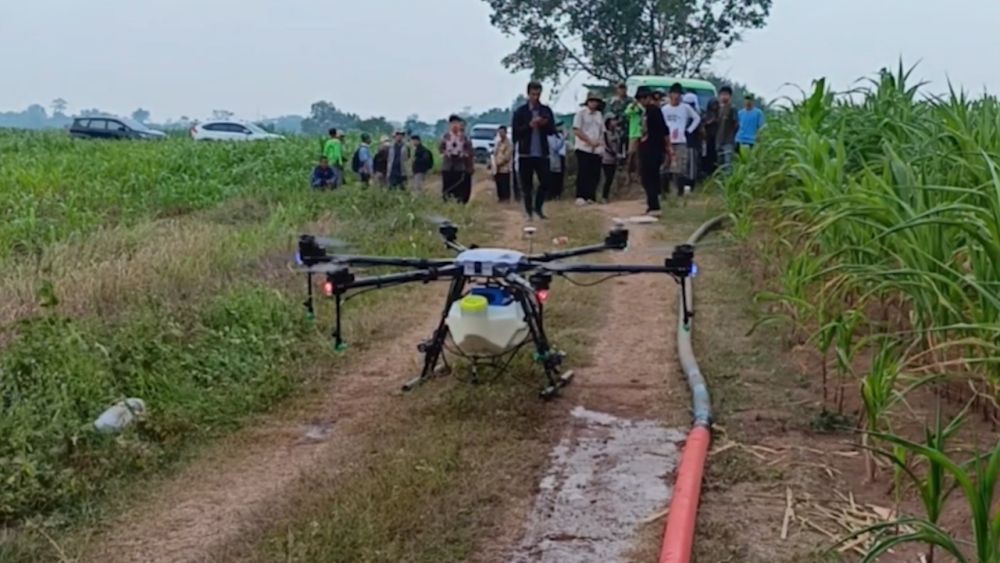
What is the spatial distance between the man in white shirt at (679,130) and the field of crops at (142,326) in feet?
10.0

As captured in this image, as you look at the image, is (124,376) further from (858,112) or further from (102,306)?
(858,112)

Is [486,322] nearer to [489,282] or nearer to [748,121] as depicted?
[489,282]

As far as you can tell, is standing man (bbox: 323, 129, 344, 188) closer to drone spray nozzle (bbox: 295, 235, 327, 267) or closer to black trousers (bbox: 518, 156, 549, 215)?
black trousers (bbox: 518, 156, 549, 215)

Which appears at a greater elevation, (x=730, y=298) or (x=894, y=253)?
(x=894, y=253)

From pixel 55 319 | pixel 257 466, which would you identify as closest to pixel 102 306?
pixel 55 319

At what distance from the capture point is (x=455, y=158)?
14172mm

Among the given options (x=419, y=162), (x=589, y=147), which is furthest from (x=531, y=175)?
(x=419, y=162)

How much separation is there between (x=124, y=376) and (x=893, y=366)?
364cm

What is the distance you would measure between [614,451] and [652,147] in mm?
7938

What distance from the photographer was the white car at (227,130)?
114 ft

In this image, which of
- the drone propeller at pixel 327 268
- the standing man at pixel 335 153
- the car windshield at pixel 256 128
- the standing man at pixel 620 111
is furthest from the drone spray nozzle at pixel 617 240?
the car windshield at pixel 256 128

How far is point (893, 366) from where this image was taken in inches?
146

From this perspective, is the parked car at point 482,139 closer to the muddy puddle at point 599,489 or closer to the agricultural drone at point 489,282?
the agricultural drone at point 489,282

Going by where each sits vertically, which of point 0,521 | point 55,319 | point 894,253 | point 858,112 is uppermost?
point 858,112
